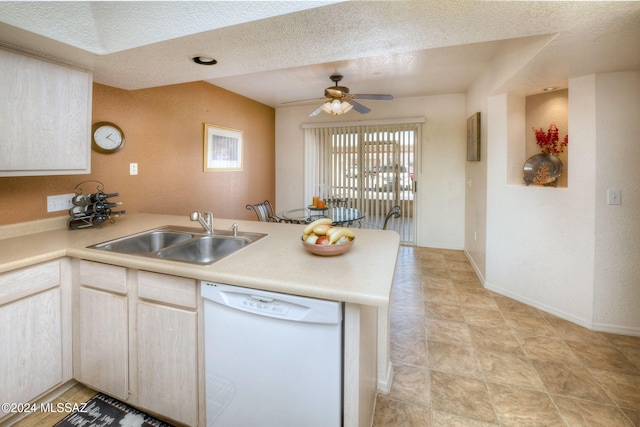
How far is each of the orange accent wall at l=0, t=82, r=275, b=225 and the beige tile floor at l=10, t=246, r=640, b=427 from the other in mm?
1363

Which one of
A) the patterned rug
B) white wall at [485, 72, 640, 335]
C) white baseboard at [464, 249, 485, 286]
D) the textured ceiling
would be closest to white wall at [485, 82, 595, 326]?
white wall at [485, 72, 640, 335]

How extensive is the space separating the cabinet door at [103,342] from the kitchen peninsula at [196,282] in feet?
0.05

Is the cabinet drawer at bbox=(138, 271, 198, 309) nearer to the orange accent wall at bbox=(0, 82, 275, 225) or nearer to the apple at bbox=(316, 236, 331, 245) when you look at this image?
the apple at bbox=(316, 236, 331, 245)

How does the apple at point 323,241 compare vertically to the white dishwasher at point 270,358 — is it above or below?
above

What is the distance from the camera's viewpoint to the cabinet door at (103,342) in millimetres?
1534

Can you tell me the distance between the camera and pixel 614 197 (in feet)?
7.60

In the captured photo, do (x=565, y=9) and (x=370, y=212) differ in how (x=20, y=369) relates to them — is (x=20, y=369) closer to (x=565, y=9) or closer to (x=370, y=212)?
(x=565, y=9)

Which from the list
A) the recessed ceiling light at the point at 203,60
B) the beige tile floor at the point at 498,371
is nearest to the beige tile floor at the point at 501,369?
the beige tile floor at the point at 498,371

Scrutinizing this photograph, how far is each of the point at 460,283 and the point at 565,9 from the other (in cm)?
268

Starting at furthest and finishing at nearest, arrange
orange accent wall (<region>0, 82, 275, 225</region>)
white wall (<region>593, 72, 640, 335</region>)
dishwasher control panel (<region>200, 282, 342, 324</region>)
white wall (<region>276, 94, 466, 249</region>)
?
1. white wall (<region>276, 94, 466, 249</region>)
2. white wall (<region>593, 72, 640, 335</region>)
3. orange accent wall (<region>0, 82, 275, 225</region>)
4. dishwasher control panel (<region>200, 282, 342, 324</region>)

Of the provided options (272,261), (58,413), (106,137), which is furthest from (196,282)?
(106,137)

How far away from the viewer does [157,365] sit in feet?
4.74

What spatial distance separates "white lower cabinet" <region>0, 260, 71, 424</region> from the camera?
145cm

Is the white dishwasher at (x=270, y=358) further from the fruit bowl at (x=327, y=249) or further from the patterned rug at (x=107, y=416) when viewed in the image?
the patterned rug at (x=107, y=416)
